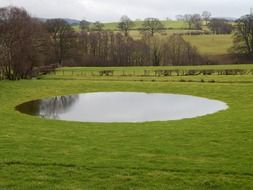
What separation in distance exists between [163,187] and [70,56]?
82.6m

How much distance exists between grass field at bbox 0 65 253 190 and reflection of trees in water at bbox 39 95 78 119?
2.21 metres

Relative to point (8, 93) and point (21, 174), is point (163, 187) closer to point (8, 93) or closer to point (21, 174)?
point (21, 174)

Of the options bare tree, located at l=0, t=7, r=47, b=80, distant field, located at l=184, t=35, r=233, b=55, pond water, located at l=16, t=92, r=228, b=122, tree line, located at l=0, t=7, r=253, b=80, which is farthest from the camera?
distant field, located at l=184, t=35, r=233, b=55

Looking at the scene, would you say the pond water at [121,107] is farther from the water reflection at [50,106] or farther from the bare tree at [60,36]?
A: the bare tree at [60,36]

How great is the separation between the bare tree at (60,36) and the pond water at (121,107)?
5161 centimetres

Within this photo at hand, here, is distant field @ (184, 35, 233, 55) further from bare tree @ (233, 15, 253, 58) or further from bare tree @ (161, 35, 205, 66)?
bare tree @ (161, 35, 205, 66)

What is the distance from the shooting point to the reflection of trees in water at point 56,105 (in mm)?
28609

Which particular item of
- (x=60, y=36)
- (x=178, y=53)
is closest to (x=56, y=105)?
(x=60, y=36)

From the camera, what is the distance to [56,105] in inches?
1319

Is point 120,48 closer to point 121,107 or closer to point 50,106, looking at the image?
point 50,106

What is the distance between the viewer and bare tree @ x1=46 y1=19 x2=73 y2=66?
88750 mm

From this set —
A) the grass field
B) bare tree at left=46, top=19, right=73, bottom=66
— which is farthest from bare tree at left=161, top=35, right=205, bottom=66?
the grass field

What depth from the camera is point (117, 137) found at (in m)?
18.2

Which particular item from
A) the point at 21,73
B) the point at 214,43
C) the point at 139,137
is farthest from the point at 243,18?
the point at 139,137
